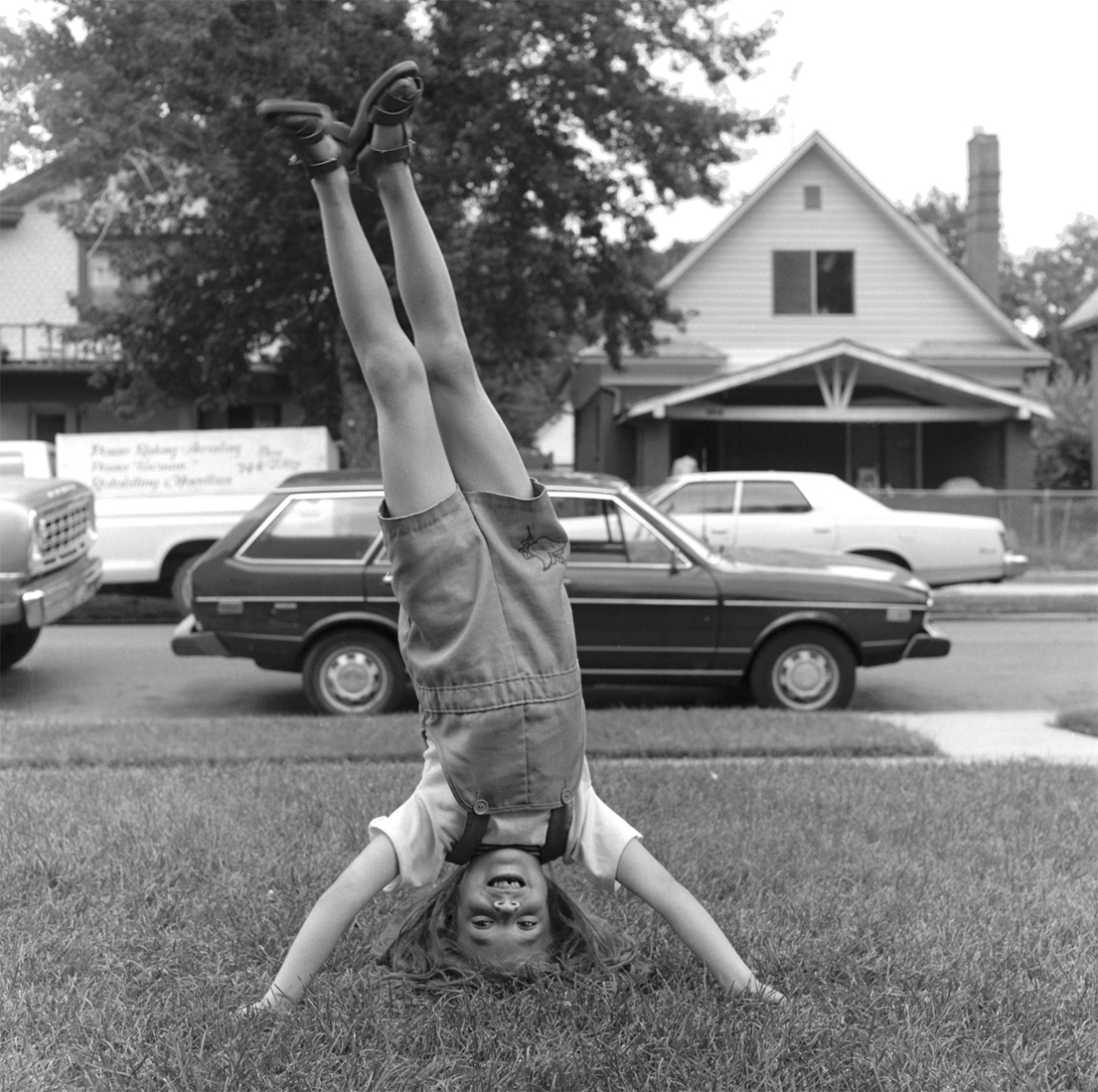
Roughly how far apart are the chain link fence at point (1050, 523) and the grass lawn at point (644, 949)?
52.1 ft

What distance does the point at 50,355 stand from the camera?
24703mm

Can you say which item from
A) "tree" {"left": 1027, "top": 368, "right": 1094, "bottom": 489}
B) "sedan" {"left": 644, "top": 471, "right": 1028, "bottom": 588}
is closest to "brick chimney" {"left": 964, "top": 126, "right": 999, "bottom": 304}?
"tree" {"left": 1027, "top": 368, "right": 1094, "bottom": 489}

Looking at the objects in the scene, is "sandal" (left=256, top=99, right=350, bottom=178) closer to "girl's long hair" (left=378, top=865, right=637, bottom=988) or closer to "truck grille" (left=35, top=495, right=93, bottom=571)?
"girl's long hair" (left=378, top=865, right=637, bottom=988)

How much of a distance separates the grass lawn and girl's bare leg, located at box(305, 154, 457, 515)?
1.29 metres

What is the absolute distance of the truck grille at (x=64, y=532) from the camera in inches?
382

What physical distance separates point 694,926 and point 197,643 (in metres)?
6.46

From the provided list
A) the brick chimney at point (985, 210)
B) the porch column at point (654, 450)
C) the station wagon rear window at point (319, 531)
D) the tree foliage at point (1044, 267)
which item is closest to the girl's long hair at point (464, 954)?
the station wagon rear window at point (319, 531)

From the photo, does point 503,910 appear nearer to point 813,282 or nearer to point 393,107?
point 393,107

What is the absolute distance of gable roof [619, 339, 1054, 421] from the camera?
23734 mm

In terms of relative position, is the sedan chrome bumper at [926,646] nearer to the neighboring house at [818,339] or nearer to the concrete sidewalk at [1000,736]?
the concrete sidewalk at [1000,736]

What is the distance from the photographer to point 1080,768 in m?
6.54

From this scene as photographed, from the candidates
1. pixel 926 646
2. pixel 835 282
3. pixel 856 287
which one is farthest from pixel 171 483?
pixel 856 287

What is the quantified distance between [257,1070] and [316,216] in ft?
44.8

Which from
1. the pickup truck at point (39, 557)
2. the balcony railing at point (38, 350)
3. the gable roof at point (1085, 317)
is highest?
the gable roof at point (1085, 317)
